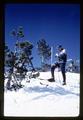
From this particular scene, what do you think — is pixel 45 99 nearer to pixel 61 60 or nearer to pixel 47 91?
pixel 47 91

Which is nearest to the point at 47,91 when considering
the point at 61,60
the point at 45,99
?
the point at 45,99

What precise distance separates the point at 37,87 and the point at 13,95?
27cm

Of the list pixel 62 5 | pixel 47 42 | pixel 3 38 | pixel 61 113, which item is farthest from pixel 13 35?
pixel 61 113

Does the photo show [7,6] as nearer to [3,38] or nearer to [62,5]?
[3,38]

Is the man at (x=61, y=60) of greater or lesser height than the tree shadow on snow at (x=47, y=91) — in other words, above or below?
above

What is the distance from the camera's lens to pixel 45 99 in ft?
12.1

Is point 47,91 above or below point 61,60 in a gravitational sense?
below

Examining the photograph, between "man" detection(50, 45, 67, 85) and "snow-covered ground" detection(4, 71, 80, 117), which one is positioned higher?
"man" detection(50, 45, 67, 85)

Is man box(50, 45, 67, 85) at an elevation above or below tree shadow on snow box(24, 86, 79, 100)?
above

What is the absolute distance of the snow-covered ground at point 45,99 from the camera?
3.65m

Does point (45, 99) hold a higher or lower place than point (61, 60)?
lower

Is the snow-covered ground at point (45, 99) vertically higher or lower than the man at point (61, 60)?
lower

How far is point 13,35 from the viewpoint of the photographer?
3676 mm

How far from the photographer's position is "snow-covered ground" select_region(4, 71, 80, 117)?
3.65 meters
